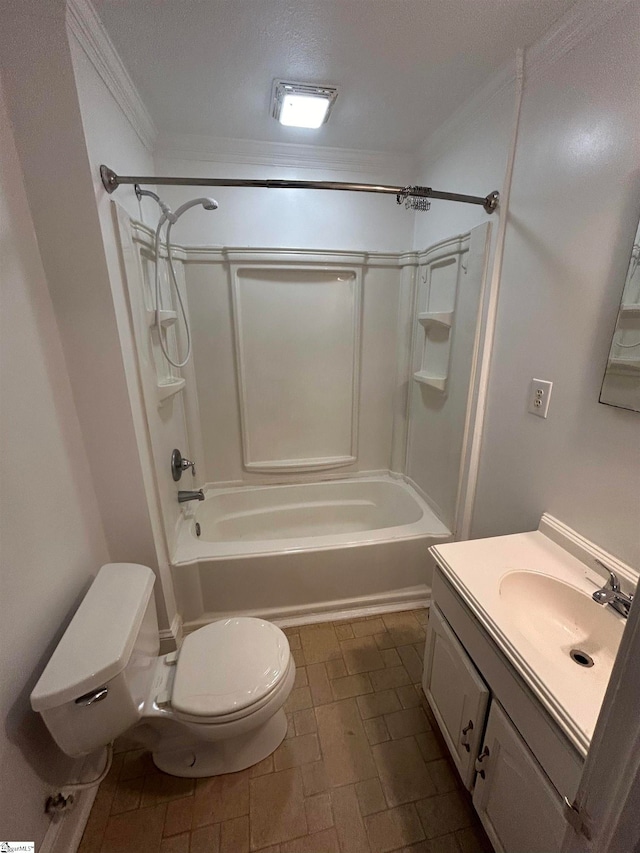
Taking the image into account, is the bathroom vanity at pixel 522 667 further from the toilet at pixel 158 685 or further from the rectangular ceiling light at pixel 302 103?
the rectangular ceiling light at pixel 302 103

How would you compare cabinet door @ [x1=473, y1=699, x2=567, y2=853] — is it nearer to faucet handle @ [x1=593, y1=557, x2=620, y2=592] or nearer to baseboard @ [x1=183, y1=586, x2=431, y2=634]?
faucet handle @ [x1=593, y1=557, x2=620, y2=592]

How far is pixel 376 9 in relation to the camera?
3.40ft

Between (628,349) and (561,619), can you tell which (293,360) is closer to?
(628,349)

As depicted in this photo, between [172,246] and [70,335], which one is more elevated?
[172,246]

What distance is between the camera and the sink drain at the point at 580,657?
0.90 m

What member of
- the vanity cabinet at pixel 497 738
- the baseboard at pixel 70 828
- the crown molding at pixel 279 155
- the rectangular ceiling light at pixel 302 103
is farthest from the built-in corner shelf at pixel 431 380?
the baseboard at pixel 70 828

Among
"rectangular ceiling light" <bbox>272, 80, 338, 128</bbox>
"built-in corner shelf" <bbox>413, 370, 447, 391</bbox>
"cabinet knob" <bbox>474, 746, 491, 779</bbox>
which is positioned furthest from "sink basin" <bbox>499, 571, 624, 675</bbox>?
"rectangular ceiling light" <bbox>272, 80, 338, 128</bbox>

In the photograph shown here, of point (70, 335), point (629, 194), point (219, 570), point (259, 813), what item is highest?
point (629, 194)

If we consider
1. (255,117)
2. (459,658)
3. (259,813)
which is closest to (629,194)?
(459,658)

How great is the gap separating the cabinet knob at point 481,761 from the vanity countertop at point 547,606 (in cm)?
31

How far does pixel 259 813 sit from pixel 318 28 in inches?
97.6

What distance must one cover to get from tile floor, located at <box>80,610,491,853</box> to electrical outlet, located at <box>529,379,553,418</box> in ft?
4.08

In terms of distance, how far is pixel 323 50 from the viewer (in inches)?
46.9

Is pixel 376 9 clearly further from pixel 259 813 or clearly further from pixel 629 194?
pixel 259 813
